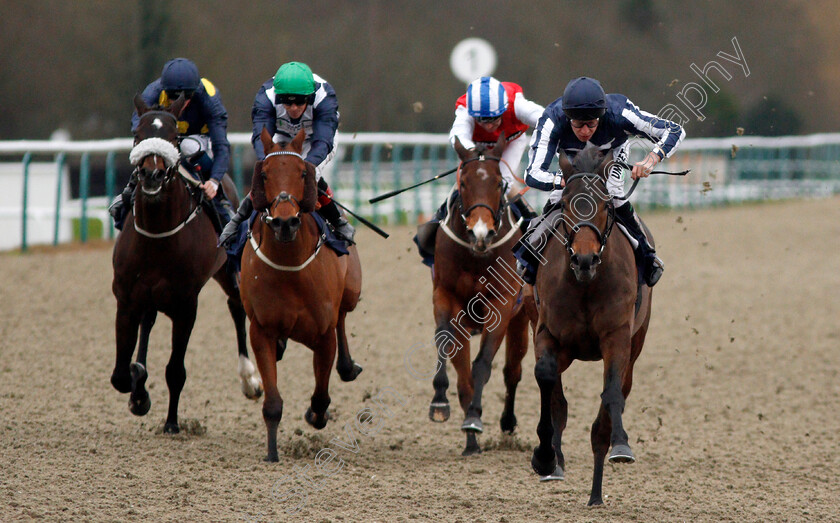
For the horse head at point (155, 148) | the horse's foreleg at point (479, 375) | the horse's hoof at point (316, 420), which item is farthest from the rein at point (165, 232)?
the horse's foreleg at point (479, 375)

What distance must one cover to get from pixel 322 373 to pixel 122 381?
1.20 meters

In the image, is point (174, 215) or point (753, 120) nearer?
point (174, 215)

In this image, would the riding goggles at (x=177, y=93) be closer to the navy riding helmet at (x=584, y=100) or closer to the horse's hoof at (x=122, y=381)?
the horse's hoof at (x=122, y=381)

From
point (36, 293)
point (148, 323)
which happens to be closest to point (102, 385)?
point (148, 323)

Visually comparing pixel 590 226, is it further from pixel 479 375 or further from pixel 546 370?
pixel 479 375

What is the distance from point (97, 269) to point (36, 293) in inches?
51.6

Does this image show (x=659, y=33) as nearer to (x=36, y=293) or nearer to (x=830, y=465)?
(x=36, y=293)

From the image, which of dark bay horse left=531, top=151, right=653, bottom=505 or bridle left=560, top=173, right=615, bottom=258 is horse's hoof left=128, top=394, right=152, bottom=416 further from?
bridle left=560, top=173, right=615, bottom=258

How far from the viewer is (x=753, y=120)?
18609 millimetres

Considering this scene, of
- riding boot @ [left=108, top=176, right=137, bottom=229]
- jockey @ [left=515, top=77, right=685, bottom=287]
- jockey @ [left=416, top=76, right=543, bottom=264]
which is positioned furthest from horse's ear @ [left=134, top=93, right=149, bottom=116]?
Result: jockey @ [left=515, top=77, right=685, bottom=287]

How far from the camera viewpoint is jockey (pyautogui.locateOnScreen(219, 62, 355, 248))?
617cm

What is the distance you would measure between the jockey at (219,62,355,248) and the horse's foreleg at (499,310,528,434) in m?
1.33

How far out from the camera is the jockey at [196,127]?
6684mm

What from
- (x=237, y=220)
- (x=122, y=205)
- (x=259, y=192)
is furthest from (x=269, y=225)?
(x=122, y=205)
